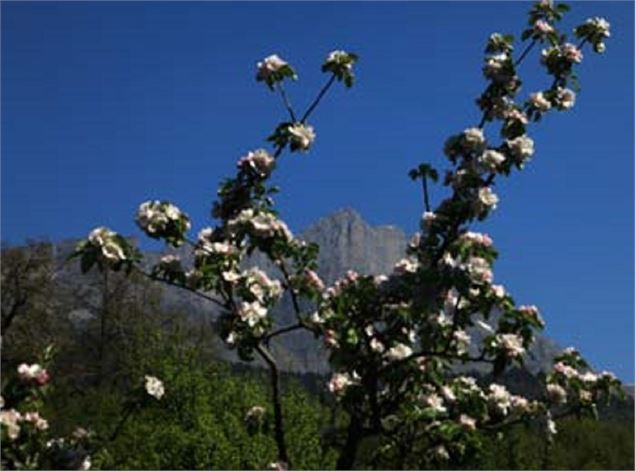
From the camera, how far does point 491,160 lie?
7.67m

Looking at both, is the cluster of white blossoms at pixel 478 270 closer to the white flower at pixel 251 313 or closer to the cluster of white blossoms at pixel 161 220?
the white flower at pixel 251 313

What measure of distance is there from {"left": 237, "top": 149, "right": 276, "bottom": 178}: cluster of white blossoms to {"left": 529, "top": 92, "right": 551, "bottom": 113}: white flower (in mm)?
1968

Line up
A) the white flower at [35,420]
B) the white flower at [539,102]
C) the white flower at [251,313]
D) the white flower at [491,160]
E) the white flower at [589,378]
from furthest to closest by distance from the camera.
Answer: the white flower at [539,102] < the white flower at [589,378] < the white flower at [491,160] < the white flower at [251,313] < the white flower at [35,420]

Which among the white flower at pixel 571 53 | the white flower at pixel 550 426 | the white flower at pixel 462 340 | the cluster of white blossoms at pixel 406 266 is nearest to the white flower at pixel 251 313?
the cluster of white blossoms at pixel 406 266

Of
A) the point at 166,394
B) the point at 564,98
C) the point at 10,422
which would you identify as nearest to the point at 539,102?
the point at 564,98

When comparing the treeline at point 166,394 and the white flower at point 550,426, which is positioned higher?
the treeline at point 166,394

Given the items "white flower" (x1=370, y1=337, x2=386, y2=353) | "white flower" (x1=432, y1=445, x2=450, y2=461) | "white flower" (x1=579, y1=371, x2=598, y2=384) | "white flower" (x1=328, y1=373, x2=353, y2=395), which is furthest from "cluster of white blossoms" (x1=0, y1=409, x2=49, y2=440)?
"white flower" (x1=579, y1=371, x2=598, y2=384)

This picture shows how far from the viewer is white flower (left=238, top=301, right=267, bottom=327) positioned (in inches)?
293

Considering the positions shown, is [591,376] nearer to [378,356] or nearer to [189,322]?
[378,356]

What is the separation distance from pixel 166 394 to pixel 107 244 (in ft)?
30.5

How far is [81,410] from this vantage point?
39.2 metres

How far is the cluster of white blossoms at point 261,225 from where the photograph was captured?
24.4 feet

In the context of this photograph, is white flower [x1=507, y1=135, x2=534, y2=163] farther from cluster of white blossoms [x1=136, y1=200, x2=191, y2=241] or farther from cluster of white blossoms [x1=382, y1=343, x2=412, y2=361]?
cluster of white blossoms [x1=136, y1=200, x2=191, y2=241]

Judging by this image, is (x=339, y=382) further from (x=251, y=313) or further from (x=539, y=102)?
(x=539, y=102)
